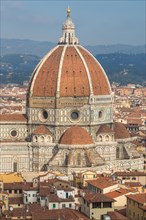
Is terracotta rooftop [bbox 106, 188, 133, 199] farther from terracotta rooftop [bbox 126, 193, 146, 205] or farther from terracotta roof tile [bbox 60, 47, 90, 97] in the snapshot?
→ terracotta roof tile [bbox 60, 47, 90, 97]

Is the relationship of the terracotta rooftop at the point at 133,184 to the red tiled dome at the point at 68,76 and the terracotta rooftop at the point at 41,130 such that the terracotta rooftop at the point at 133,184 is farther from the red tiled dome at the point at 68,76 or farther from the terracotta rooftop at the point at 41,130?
the red tiled dome at the point at 68,76

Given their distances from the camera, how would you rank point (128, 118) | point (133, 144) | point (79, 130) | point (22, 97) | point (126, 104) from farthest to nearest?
point (22, 97) < point (126, 104) < point (128, 118) < point (133, 144) < point (79, 130)

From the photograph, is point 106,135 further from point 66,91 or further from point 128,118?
point 128,118

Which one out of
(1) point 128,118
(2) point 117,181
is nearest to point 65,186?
(2) point 117,181

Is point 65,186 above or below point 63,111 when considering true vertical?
below

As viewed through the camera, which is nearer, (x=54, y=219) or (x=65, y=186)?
(x=54, y=219)

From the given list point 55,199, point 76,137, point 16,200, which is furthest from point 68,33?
point 55,199

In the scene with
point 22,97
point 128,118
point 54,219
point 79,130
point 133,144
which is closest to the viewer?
point 54,219

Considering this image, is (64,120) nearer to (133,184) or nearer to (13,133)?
(13,133)
